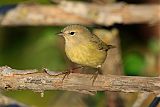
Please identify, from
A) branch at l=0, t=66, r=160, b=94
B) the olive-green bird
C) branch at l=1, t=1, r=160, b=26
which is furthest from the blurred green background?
branch at l=0, t=66, r=160, b=94

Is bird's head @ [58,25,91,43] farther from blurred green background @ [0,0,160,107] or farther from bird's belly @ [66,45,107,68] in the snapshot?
blurred green background @ [0,0,160,107]

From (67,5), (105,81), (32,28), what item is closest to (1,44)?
(32,28)

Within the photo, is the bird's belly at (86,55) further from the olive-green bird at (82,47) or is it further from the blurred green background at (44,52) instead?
the blurred green background at (44,52)

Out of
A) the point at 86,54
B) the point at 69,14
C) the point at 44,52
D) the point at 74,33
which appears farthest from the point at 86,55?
the point at 44,52

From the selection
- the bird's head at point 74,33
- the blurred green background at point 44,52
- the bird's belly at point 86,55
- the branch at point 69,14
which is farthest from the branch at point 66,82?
the blurred green background at point 44,52

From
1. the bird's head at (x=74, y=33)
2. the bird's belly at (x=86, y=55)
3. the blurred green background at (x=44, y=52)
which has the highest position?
the bird's head at (x=74, y=33)

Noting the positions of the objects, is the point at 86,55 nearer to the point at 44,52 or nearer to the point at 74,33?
the point at 74,33

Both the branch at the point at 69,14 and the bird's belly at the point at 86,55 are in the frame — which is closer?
the bird's belly at the point at 86,55

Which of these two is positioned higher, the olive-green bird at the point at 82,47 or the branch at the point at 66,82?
the olive-green bird at the point at 82,47

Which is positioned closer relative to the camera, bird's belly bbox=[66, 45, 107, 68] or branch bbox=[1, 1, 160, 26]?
bird's belly bbox=[66, 45, 107, 68]
